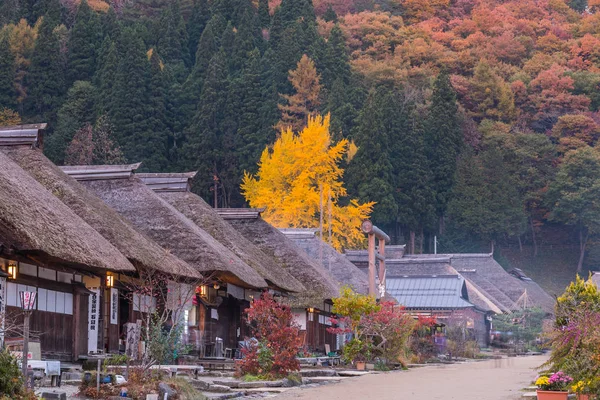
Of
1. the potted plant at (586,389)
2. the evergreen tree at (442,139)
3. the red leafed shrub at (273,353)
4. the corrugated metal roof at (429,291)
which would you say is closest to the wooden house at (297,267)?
the red leafed shrub at (273,353)

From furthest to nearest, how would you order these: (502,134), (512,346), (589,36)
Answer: (589,36)
(502,134)
(512,346)

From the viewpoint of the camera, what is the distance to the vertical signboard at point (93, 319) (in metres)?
21.3

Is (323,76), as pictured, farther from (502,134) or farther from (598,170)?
(598,170)

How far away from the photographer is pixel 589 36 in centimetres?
8538

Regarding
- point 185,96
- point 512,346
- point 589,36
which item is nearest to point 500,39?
point 589,36

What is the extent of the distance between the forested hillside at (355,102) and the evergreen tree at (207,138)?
0.43 ft

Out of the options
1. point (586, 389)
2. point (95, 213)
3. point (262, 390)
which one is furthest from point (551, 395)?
point (95, 213)

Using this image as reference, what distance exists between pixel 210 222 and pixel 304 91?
141 ft

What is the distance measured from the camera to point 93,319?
846 inches

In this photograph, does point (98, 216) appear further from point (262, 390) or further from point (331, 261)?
point (331, 261)

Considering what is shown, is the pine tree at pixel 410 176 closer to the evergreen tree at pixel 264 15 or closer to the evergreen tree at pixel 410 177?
the evergreen tree at pixel 410 177

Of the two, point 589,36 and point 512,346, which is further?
point 589,36

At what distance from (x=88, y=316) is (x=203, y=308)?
6.02 meters

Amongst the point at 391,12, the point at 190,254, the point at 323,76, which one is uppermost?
the point at 391,12
